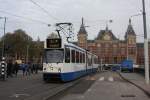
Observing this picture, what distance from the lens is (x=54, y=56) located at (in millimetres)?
30141

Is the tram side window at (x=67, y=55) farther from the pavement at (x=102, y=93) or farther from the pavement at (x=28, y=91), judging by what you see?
the pavement at (x=28, y=91)

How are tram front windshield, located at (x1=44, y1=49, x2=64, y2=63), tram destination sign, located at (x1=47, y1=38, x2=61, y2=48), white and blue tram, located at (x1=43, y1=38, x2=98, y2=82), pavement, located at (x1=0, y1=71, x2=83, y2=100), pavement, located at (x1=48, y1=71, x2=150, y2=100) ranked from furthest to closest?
tram destination sign, located at (x1=47, y1=38, x2=61, y2=48) → tram front windshield, located at (x1=44, y1=49, x2=64, y2=63) → white and blue tram, located at (x1=43, y1=38, x2=98, y2=82) → pavement, located at (x1=48, y1=71, x2=150, y2=100) → pavement, located at (x1=0, y1=71, x2=83, y2=100)

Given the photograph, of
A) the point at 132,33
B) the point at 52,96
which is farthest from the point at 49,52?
the point at 132,33

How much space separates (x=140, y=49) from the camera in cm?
16400

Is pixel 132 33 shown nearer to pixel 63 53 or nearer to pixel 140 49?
pixel 140 49

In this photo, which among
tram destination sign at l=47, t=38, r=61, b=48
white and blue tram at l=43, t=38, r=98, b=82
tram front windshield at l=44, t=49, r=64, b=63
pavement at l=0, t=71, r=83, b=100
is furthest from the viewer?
tram destination sign at l=47, t=38, r=61, b=48

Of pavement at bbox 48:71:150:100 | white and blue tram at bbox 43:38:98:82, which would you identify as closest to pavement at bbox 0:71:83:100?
pavement at bbox 48:71:150:100

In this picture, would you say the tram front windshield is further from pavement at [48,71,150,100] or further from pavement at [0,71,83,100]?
pavement at [48,71,150,100]

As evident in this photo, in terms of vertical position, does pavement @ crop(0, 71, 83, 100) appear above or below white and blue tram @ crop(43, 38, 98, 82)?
below

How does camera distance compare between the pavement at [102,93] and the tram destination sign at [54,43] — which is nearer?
the pavement at [102,93]

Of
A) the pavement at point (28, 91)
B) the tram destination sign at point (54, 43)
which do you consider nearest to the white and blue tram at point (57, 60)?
the tram destination sign at point (54, 43)

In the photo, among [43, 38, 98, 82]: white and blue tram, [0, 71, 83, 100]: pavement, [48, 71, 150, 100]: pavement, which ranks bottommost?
[48, 71, 150, 100]: pavement

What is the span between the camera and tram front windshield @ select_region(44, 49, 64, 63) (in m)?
30.0

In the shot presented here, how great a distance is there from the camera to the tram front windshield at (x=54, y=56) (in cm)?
3000
